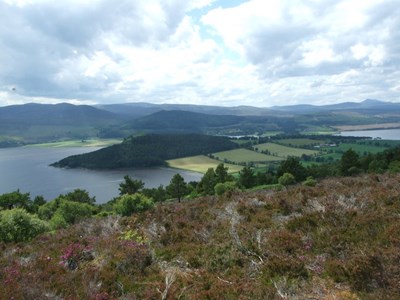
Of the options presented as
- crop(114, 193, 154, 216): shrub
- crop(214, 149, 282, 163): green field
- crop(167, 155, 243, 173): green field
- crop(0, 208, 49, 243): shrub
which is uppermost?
crop(0, 208, 49, 243): shrub

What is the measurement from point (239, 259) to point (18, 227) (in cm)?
1984

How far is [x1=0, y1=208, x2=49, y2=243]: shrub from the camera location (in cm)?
2336

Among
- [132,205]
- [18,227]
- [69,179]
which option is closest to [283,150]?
[69,179]

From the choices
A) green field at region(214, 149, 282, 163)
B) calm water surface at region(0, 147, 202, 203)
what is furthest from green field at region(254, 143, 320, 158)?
calm water surface at region(0, 147, 202, 203)

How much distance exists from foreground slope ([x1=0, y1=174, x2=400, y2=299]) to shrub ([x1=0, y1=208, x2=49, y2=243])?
25.6ft

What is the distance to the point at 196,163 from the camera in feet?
554

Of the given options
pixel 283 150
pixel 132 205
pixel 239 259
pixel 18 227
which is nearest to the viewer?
pixel 239 259

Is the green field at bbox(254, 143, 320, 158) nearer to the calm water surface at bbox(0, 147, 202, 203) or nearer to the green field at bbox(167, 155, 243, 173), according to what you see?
the green field at bbox(167, 155, 243, 173)

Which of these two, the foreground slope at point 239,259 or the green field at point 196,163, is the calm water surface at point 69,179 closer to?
the green field at point 196,163

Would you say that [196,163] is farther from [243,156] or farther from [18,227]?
[18,227]

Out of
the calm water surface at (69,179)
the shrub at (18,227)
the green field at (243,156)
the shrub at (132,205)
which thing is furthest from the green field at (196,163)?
the shrub at (18,227)

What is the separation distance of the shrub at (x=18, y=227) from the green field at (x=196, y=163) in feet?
393

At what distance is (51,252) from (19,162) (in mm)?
211456

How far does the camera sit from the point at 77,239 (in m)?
15.9
